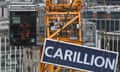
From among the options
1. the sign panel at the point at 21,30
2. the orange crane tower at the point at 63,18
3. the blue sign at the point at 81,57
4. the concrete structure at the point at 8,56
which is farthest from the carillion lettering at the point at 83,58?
the concrete structure at the point at 8,56

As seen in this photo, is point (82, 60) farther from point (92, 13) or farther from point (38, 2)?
point (92, 13)

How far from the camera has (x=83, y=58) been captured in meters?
5.43

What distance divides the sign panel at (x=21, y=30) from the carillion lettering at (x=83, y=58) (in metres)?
7.61

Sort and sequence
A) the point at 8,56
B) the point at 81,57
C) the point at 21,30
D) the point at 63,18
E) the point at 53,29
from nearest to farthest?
1. the point at 81,57
2. the point at 53,29
3. the point at 63,18
4. the point at 21,30
5. the point at 8,56

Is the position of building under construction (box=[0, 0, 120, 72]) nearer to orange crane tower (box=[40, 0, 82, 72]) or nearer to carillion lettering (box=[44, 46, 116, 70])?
orange crane tower (box=[40, 0, 82, 72])

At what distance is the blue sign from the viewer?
5406 mm

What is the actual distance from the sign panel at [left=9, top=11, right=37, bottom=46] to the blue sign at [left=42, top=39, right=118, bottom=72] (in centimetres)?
761

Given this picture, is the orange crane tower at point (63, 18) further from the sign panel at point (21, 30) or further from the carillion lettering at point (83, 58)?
the sign panel at point (21, 30)

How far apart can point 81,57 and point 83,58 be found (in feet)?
0.07

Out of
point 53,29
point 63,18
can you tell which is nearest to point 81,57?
point 53,29

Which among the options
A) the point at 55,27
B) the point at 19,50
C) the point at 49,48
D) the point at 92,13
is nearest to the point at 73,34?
the point at 55,27

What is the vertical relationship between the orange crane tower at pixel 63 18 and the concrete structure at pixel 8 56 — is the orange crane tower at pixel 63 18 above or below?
above

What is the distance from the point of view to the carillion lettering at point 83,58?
5422mm

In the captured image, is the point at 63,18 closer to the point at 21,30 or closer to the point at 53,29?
the point at 53,29
